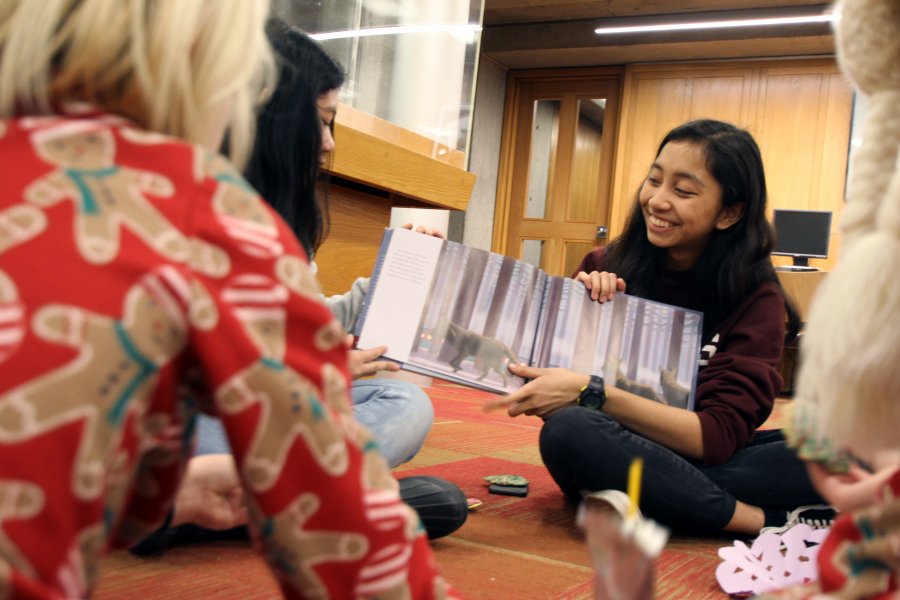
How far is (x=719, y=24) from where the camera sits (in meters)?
6.07

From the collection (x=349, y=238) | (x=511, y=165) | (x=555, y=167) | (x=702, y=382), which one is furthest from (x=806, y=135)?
(x=702, y=382)

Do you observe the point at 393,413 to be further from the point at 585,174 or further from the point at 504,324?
the point at 585,174

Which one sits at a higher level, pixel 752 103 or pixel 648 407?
pixel 752 103

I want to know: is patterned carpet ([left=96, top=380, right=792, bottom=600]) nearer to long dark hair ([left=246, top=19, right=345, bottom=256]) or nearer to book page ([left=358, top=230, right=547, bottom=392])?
book page ([left=358, top=230, right=547, bottom=392])

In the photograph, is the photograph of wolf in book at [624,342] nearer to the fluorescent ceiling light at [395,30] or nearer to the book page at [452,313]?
the book page at [452,313]

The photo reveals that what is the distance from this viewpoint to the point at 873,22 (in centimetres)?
53

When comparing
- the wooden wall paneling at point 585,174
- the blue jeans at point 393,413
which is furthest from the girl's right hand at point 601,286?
the wooden wall paneling at point 585,174

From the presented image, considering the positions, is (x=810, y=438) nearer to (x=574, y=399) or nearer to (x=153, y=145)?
(x=153, y=145)

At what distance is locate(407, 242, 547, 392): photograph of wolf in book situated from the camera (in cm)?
136

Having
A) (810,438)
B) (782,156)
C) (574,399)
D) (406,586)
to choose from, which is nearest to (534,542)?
(574,399)

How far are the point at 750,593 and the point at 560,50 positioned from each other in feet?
19.7

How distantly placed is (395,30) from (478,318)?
266cm

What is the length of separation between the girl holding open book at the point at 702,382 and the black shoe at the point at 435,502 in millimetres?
166

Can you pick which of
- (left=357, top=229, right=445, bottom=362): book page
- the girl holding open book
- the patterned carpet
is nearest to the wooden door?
the patterned carpet
